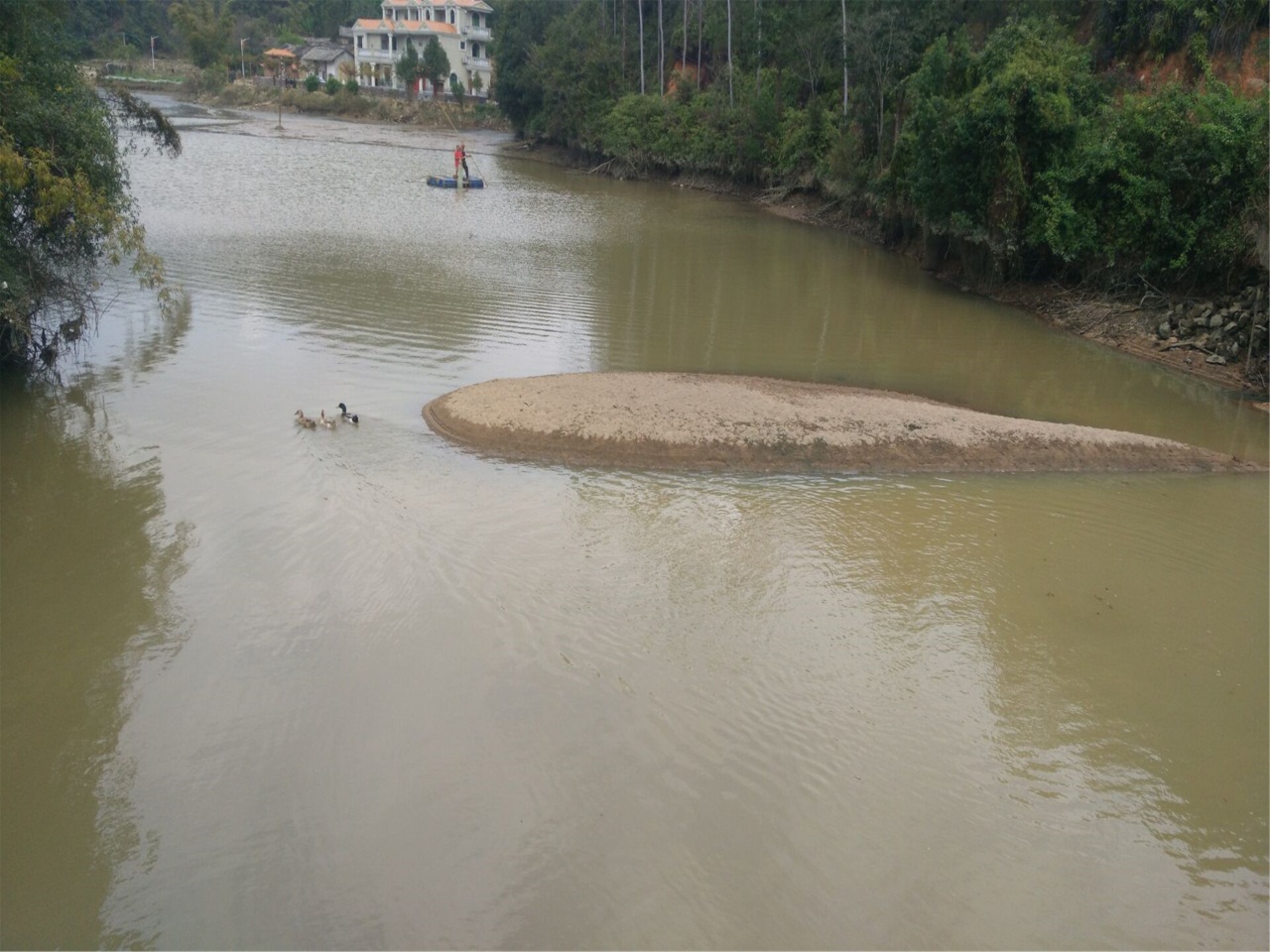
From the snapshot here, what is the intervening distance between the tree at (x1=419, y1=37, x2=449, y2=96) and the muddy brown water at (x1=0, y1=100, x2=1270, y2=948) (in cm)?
6482

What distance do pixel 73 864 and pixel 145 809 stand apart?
0.56 metres

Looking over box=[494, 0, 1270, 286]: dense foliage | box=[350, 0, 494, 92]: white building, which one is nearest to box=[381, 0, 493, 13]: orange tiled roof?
box=[350, 0, 494, 92]: white building

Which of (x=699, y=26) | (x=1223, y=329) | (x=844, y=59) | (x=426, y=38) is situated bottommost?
(x=1223, y=329)

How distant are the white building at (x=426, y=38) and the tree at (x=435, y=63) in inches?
122

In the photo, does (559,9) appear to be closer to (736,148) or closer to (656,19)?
(656,19)

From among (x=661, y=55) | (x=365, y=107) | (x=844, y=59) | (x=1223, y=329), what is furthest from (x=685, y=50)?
(x=1223, y=329)

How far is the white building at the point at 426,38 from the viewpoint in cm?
7988

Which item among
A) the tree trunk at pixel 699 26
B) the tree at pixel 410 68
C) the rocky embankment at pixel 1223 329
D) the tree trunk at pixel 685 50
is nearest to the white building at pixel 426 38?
the tree at pixel 410 68

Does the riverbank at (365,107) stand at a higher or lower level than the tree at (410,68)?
lower

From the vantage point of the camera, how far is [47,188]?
1281 centimetres

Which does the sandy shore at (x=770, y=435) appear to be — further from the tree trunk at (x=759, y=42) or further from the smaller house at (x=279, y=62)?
the smaller house at (x=279, y=62)

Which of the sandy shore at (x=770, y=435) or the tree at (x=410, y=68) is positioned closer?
the sandy shore at (x=770, y=435)

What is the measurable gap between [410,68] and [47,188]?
6762 centimetres

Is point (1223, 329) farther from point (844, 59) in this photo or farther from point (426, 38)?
point (426, 38)
